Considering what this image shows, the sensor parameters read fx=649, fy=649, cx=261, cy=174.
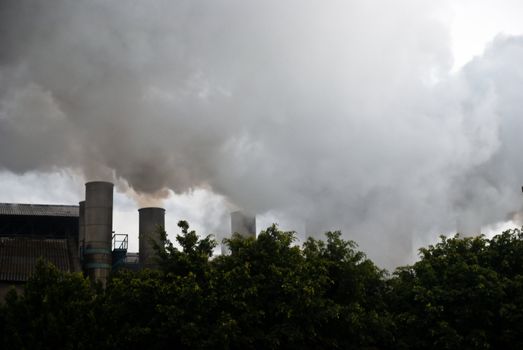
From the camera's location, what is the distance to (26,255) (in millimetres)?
42781

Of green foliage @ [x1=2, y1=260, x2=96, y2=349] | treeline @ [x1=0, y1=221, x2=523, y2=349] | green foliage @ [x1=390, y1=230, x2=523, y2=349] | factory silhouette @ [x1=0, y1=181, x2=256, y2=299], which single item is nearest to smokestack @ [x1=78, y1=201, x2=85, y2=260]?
factory silhouette @ [x1=0, y1=181, x2=256, y2=299]

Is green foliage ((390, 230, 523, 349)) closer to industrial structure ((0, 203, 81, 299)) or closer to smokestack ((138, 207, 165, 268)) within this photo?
Answer: smokestack ((138, 207, 165, 268))

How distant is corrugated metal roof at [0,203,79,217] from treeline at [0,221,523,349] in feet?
69.8

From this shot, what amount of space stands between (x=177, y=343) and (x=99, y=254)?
18304mm

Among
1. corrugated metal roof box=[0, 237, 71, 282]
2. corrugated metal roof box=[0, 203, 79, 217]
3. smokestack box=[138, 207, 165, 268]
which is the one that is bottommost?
corrugated metal roof box=[0, 237, 71, 282]

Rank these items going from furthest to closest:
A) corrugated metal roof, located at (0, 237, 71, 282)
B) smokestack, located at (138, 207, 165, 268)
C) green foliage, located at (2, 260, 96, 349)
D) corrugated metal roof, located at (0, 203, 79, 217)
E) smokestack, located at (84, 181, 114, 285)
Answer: corrugated metal roof, located at (0, 203, 79, 217) → smokestack, located at (138, 207, 165, 268) → smokestack, located at (84, 181, 114, 285) → corrugated metal roof, located at (0, 237, 71, 282) → green foliage, located at (2, 260, 96, 349)

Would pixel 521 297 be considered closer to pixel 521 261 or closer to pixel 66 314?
pixel 521 261

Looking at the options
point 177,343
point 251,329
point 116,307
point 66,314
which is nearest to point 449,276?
point 251,329

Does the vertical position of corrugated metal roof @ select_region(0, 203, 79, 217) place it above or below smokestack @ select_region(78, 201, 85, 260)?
above

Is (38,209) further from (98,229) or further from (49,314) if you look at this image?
(49,314)

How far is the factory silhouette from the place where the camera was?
4238 centimetres

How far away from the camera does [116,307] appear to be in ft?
90.8

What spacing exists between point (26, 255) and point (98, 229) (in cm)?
489

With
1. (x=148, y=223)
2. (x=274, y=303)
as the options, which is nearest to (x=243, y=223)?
(x=148, y=223)
